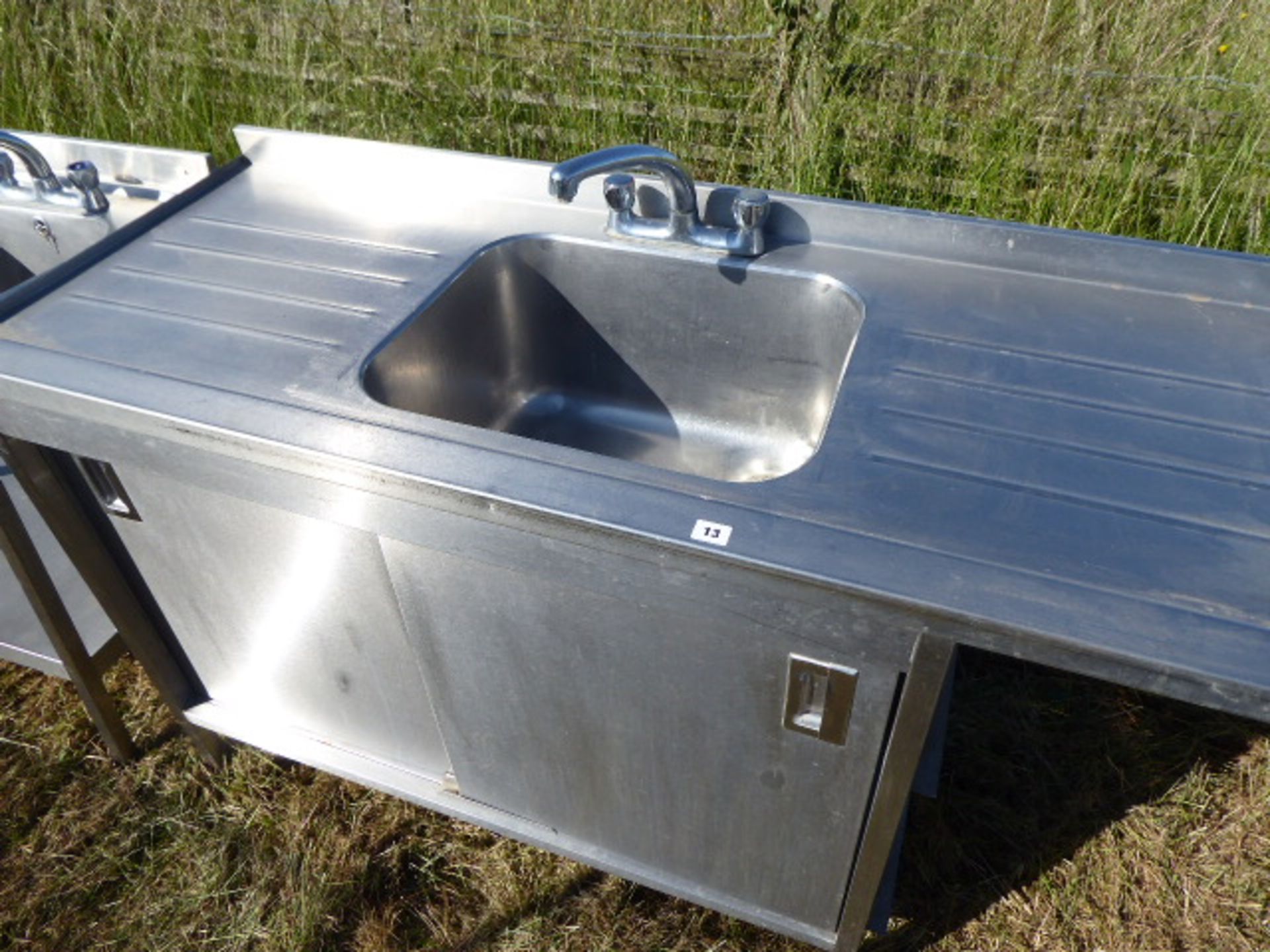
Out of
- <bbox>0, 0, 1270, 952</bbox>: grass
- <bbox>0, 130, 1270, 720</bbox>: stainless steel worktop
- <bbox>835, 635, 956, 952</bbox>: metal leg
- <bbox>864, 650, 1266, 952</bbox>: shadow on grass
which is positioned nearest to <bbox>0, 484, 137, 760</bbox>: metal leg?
<bbox>0, 0, 1270, 952</bbox>: grass

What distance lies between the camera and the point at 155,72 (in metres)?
2.69

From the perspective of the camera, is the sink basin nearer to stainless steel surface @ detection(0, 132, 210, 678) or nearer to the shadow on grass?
stainless steel surface @ detection(0, 132, 210, 678)

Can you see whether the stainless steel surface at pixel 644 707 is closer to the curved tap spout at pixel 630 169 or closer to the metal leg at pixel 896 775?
the metal leg at pixel 896 775

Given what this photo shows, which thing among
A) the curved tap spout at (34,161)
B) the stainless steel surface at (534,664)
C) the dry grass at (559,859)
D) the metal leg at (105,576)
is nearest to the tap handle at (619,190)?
the stainless steel surface at (534,664)

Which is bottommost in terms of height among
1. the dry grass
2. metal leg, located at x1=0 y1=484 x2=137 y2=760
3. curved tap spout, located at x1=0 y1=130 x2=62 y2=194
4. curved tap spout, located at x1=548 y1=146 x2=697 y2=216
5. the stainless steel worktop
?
the dry grass

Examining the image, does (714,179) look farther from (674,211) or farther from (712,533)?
(712,533)

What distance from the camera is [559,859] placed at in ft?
5.69

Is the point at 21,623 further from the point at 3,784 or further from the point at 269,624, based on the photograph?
the point at 269,624

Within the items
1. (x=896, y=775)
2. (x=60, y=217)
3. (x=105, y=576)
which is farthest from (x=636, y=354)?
(x=60, y=217)

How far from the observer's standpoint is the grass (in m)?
1.66

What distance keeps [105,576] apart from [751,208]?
1148 millimetres

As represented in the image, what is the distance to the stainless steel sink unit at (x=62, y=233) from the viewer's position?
1.60 metres

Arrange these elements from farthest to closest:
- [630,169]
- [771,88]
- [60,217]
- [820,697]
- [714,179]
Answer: [714,179]
[771,88]
[60,217]
[630,169]
[820,697]

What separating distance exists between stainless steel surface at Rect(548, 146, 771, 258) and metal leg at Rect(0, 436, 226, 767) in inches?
32.5
